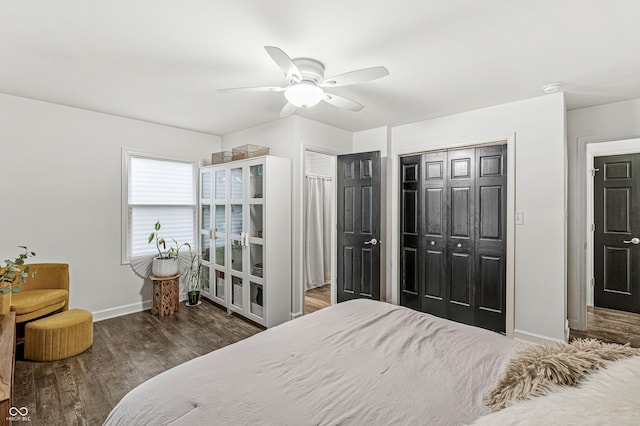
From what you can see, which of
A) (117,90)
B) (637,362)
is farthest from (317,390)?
(117,90)

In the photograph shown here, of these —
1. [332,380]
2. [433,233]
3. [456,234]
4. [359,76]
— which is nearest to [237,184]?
[359,76]

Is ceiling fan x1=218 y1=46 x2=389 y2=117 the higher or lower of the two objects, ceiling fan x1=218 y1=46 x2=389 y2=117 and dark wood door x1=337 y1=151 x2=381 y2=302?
the higher

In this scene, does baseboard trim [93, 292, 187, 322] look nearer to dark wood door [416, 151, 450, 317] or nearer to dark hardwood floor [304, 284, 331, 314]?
dark hardwood floor [304, 284, 331, 314]

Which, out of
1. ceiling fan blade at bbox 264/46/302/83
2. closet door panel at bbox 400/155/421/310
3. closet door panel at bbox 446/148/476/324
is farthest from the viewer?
closet door panel at bbox 400/155/421/310

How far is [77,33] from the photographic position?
1958 millimetres

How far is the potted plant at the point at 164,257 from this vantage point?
3.85 m

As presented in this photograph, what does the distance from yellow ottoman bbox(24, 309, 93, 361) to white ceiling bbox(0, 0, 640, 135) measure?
84.9 inches

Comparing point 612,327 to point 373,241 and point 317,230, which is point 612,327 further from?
point 317,230

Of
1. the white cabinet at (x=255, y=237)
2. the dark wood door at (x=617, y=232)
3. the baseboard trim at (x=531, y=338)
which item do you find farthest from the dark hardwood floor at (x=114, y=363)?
the dark wood door at (x=617, y=232)

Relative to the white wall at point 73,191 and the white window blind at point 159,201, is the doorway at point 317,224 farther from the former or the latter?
the white wall at point 73,191

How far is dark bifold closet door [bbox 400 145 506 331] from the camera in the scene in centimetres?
329

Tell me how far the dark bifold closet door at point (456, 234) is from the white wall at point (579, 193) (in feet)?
2.81

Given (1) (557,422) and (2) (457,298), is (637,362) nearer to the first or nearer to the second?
(1) (557,422)

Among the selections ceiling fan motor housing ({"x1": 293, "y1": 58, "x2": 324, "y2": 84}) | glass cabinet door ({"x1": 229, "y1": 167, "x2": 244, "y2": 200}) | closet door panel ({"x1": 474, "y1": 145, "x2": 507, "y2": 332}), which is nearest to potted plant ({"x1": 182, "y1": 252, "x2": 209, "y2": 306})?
glass cabinet door ({"x1": 229, "y1": 167, "x2": 244, "y2": 200})
